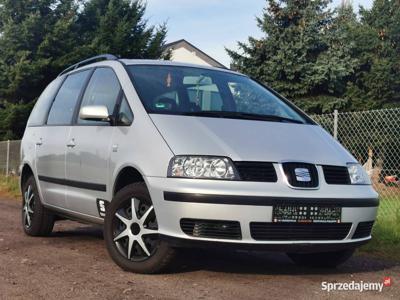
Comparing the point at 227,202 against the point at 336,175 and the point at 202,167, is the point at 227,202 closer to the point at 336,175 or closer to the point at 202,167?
the point at 202,167

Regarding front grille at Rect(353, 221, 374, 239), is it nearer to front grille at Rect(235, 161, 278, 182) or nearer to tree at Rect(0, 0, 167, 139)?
front grille at Rect(235, 161, 278, 182)

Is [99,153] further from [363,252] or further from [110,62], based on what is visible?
[363,252]

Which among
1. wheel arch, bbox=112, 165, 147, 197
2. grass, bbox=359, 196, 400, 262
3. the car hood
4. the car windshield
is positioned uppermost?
the car windshield

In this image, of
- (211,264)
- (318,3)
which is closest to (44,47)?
(318,3)

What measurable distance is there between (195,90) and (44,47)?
18.0 meters

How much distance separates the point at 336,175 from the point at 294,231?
0.58 m

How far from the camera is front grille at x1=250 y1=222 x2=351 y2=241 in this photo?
4.09m

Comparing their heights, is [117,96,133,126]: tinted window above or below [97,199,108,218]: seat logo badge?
above

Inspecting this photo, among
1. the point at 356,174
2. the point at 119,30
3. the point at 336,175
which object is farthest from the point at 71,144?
the point at 119,30

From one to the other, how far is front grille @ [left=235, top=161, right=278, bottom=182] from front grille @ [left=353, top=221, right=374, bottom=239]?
0.84 meters

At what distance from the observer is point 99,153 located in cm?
499

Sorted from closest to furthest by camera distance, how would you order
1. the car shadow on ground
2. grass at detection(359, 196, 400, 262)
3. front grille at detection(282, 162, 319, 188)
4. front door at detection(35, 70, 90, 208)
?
front grille at detection(282, 162, 319, 188) → the car shadow on ground → front door at detection(35, 70, 90, 208) → grass at detection(359, 196, 400, 262)

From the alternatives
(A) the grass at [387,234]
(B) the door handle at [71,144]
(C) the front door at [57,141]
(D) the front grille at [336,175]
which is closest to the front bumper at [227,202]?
(D) the front grille at [336,175]

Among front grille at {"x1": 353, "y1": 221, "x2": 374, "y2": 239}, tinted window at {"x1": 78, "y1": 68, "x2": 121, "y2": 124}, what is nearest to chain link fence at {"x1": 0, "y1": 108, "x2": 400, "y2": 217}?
front grille at {"x1": 353, "y1": 221, "x2": 374, "y2": 239}
